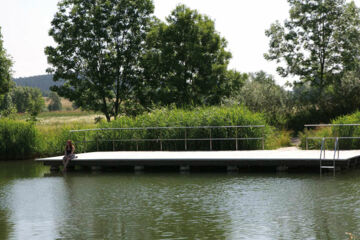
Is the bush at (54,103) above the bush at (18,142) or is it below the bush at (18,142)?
above

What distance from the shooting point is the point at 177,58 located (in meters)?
38.3

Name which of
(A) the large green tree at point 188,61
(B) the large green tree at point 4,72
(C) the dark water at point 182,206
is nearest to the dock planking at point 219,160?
(C) the dark water at point 182,206

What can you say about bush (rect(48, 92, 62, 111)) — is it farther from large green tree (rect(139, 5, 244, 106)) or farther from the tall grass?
the tall grass

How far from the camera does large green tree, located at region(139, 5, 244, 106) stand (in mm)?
37969

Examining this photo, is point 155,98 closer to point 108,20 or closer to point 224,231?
point 108,20

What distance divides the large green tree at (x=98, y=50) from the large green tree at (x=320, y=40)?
35.2 ft

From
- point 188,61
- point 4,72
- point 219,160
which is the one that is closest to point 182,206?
point 219,160

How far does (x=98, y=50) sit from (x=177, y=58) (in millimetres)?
6711

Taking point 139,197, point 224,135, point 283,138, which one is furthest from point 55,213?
point 283,138

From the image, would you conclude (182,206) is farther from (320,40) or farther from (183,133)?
(320,40)

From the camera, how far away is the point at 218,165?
20188mm

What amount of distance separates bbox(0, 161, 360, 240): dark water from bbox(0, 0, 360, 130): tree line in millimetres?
18426

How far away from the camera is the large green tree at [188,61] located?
38.0 m

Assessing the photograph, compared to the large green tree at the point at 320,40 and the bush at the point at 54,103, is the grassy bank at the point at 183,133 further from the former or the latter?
the bush at the point at 54,103
